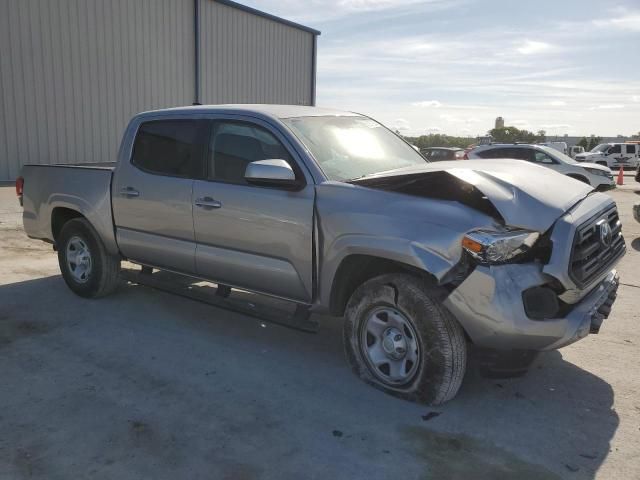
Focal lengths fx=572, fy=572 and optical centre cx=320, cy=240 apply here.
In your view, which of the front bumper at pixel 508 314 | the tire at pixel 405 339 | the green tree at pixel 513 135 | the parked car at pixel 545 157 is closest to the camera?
the front bumper at pixel 508 314

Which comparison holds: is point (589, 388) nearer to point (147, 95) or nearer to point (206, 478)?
point (206, 478)

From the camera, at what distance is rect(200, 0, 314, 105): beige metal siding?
2119cm

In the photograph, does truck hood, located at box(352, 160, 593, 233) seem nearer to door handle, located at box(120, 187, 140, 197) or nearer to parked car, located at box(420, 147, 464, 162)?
door handle, located at box(120, 187, 140, 197)

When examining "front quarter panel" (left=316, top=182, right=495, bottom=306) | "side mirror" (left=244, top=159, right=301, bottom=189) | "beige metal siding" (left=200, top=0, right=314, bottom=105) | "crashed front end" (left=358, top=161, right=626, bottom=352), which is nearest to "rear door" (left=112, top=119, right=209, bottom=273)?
"side mirror" (left=244, top=159, right=301, bottom=189)

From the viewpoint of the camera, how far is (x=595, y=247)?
11.7ft

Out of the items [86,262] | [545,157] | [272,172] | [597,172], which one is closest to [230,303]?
[272,172]

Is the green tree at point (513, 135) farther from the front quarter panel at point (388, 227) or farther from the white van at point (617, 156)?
the front quarter panel at point (388, 227)

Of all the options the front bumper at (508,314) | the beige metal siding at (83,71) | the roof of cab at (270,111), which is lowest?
the front bumper at (508,314)

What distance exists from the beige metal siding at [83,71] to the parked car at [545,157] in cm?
1109

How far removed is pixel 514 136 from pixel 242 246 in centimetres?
6262

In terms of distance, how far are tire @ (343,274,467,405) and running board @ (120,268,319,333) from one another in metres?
0.38

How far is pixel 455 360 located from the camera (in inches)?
136

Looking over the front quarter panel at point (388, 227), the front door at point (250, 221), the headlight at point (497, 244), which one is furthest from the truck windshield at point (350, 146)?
the headlight at point (497, 244)

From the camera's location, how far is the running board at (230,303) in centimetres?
414
